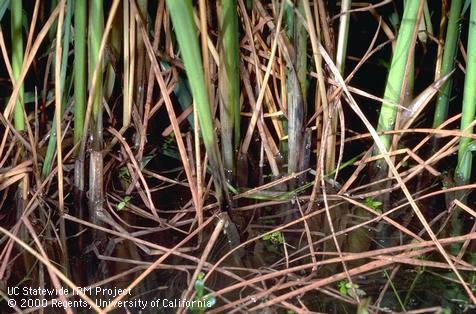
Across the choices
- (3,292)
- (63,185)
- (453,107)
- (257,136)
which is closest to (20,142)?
(63,185)

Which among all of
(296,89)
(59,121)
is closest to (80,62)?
(59,121)

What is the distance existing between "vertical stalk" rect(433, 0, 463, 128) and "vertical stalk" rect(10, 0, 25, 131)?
0.81m

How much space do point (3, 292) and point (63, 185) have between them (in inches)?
11.3

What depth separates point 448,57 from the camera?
1228 millimetres

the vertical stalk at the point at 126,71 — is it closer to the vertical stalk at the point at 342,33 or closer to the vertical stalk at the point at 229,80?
the vertical stalk at the point at 229,80

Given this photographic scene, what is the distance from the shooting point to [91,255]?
41.7 inches

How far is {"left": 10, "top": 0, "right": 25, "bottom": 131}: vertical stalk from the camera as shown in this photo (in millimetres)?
1124

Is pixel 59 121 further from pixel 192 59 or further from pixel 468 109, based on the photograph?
pixel 468 109

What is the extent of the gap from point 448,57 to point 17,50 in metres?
0.83

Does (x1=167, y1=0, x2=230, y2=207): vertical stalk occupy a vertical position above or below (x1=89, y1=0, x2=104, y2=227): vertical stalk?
above

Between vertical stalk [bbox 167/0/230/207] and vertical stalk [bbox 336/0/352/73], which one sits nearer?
vertical stalk [bbox 167/0/230/207]

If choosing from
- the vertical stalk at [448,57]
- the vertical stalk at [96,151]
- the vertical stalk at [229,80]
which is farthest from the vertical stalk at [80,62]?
the vertical stalk at [448,57]

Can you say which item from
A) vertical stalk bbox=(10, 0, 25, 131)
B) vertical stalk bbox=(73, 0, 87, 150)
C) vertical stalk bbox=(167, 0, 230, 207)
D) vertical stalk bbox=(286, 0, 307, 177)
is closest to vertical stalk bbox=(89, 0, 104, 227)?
vertical stalk bbox=(73, 0, 87, 150)

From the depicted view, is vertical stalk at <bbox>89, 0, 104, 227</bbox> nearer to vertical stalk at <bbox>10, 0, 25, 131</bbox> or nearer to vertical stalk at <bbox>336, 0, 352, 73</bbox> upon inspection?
vertical stalk at <bbox>10, 0, 25, 131</bbox>
